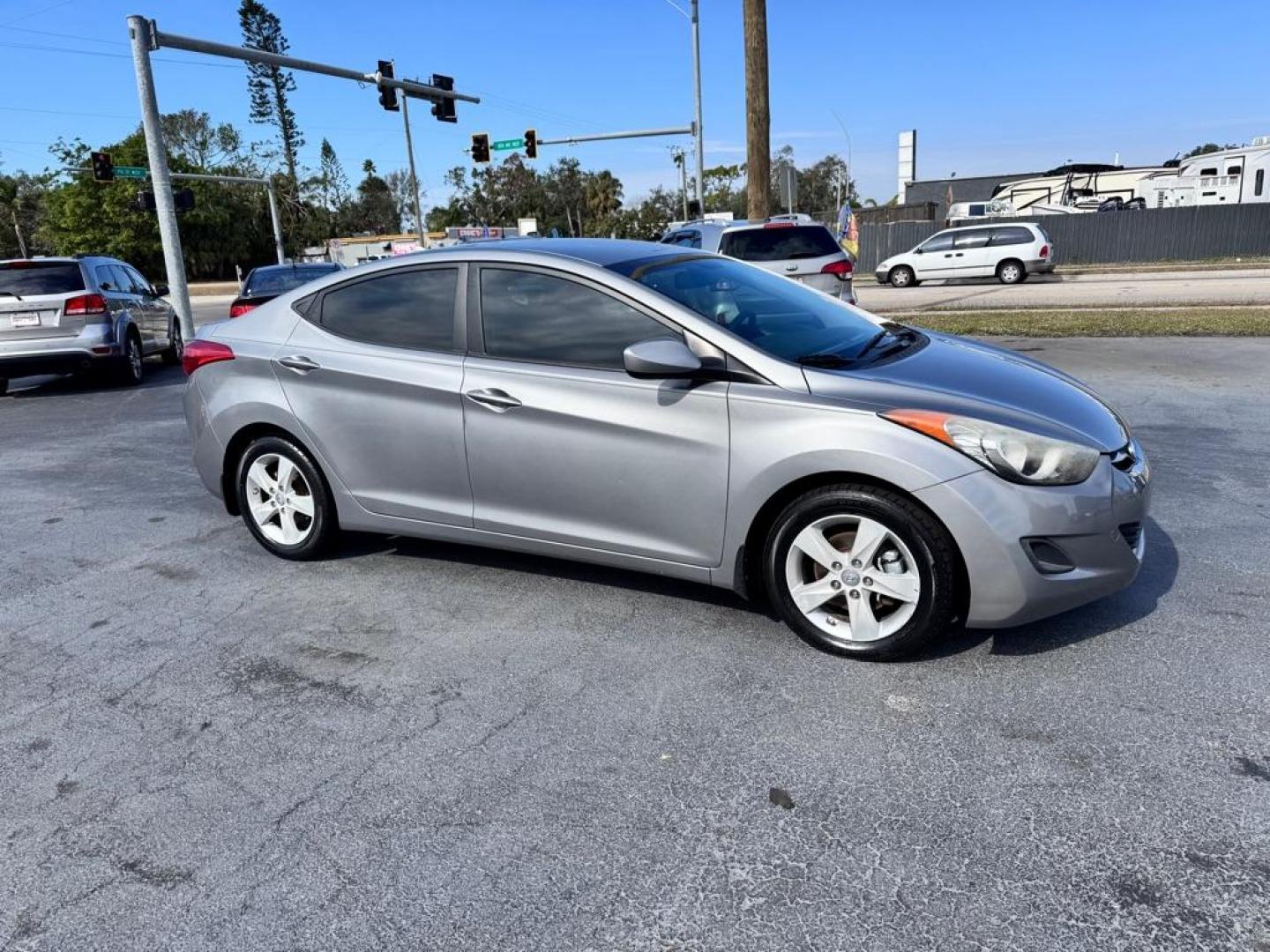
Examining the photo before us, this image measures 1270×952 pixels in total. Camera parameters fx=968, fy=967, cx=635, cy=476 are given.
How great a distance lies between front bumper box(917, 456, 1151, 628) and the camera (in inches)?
132

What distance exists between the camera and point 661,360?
12.2 feet

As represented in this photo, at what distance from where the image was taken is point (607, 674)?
12.1ft

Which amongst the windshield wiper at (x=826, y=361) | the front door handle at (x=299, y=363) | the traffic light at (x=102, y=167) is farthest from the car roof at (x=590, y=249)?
the traffic light at (x=102, y=167)

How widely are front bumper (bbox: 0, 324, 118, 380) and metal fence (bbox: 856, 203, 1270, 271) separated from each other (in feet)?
88.4

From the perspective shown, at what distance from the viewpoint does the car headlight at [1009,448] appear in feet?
11.2

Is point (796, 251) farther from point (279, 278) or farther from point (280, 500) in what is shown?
point (280, 500)

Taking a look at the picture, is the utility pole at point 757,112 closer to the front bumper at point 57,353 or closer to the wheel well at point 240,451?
the front bumper at point 57,353

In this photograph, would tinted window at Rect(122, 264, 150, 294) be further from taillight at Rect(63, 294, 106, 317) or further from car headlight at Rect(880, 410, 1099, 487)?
car headlight at Rect(880, 410, 1099, 487)

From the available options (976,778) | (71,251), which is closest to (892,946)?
(976,778)

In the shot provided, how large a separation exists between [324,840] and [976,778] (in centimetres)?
193

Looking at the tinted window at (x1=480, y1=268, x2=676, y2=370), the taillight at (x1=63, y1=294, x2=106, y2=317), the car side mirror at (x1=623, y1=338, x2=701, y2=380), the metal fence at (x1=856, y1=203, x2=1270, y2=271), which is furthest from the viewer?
the metal fence at (x1=856, y1=203, x2=1270, y2=271)

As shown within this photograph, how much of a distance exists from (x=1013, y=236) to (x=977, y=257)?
1.07 meters

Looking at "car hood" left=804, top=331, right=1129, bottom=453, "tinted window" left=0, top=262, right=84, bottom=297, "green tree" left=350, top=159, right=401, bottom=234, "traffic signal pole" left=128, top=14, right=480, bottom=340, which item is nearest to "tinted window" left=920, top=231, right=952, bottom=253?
"traffic signal pole" left=128, top=14, right=480, bottom=340

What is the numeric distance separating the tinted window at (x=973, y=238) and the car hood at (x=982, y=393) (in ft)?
79.0
